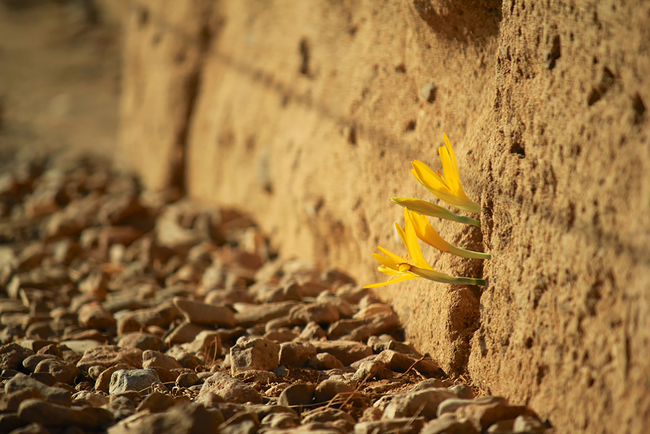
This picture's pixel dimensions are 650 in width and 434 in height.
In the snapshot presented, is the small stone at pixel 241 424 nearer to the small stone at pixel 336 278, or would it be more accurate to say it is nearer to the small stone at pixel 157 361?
the small stone at pixel 157 361

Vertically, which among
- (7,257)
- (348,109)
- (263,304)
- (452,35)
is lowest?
(7,257)

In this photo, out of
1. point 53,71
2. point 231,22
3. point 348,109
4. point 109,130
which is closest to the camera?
point 348,109

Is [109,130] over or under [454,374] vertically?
over

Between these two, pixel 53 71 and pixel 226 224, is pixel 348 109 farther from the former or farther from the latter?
pixel 53 71

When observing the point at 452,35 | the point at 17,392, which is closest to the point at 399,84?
the point at 452,35

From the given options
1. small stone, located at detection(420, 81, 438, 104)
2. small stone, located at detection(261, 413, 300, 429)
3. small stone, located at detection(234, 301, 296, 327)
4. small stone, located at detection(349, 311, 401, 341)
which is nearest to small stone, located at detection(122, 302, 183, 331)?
small stone, located at detection(234, 301, 296, 327)

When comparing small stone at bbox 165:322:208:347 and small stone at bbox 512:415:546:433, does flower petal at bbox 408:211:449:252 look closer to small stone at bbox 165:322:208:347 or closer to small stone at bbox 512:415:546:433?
small stone at bbox 512:415:546:433

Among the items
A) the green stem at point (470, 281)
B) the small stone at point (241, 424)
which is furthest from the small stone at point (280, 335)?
the green stem at point (470, 281)

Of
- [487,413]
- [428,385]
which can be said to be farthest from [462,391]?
[487,413]
